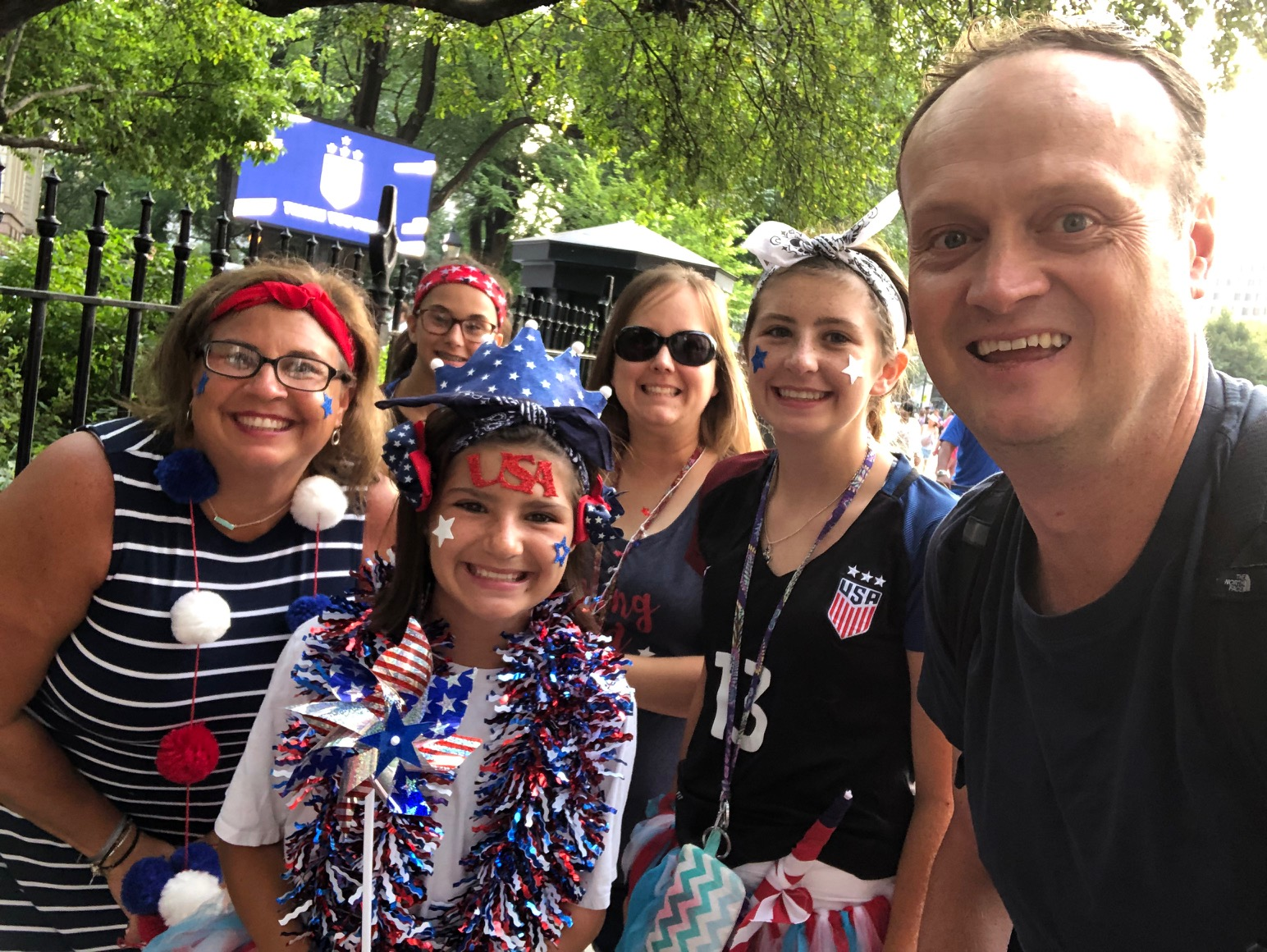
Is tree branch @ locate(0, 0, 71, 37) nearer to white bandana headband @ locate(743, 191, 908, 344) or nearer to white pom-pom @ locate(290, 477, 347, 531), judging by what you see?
white pom-pom @ locate(290, 477, 347, 531)

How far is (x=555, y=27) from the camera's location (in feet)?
35.4

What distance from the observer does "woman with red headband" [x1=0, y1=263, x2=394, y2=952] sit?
2318 mm

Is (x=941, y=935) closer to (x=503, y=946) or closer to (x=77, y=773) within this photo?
(x=503, y=946)

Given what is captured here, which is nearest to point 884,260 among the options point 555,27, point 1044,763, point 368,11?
point 1044,763

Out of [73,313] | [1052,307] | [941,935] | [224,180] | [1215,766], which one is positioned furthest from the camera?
[224,180]

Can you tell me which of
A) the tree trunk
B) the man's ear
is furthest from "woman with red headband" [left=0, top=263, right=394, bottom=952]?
the tree trunk

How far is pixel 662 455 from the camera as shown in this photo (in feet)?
11.0

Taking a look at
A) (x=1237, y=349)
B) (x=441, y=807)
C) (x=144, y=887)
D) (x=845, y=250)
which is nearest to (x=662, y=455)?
(x=845, y=250)

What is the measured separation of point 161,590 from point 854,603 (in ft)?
5.28

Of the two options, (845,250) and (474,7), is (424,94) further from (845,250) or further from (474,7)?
(845,250)

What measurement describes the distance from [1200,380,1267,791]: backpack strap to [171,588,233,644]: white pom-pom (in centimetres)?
203

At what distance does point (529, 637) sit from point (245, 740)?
0.81 metres

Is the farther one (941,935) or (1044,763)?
(941,935)

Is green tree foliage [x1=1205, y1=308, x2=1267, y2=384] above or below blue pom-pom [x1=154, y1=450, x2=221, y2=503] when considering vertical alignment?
above
